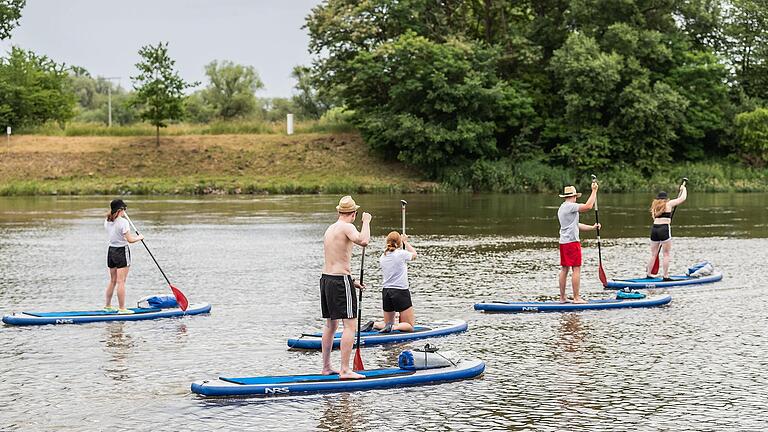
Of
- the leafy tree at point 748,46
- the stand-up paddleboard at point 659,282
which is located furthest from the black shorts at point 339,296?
the leafy tree at point 748,46

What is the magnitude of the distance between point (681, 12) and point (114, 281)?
61.4m

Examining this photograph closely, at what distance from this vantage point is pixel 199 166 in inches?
2685

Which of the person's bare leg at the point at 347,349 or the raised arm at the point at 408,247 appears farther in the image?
the raised arm at the point at 408,247

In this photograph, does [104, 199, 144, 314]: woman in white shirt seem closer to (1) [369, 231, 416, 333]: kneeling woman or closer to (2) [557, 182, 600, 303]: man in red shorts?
(1) [369, 231, 416, 333]: kneeling woman

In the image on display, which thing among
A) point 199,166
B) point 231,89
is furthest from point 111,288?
point 231,89

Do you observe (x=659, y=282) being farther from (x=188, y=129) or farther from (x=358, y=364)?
(x=188, y=129)

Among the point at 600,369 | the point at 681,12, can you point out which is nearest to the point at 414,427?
the point at 600,369

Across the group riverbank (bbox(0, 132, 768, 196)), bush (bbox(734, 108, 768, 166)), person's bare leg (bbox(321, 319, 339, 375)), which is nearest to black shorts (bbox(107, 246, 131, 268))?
person's bare leg (bbox(321, 319, 339, 375))

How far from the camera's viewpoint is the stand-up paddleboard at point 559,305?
17.5 metres

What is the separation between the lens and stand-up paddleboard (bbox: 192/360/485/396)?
38.5ft

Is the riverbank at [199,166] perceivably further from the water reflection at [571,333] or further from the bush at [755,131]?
the water reflection at [571,333]

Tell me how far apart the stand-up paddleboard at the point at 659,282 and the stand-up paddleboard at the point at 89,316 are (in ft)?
26.2

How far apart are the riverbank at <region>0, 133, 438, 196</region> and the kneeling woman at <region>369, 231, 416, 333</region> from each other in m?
47.3

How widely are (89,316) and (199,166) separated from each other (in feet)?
171
